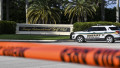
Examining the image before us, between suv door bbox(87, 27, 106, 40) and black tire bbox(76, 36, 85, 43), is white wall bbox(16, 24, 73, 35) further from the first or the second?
suv door bbox(87, 27, 106, 40)

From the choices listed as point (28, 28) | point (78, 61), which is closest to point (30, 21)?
point (28, 28)

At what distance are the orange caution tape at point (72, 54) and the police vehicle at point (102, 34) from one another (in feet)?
67.7

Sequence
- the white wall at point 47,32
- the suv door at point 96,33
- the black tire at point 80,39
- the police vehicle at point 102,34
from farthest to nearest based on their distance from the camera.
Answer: the white wall at point 47,32 → the black tire at point 80,39 → the suv door at point 96,33 → the police vehicle at point 102,34

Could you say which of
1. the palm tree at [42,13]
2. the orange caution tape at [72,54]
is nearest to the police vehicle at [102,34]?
the palm tree at [42,13]

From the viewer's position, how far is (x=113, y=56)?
2.05 metres

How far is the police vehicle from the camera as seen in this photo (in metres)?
22.9

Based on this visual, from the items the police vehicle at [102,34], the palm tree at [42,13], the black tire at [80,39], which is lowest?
the black tire at [80,39]

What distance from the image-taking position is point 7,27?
121 ft

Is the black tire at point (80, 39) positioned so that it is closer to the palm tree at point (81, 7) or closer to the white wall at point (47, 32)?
the white wall at point (47, 32)

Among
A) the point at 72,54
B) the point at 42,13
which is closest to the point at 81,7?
the point at 42,13

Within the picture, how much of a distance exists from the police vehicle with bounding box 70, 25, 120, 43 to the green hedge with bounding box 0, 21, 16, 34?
15.8 metres

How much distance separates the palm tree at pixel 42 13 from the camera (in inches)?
1588

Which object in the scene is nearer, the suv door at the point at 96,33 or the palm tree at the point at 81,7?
the suv door at the point at 96,33

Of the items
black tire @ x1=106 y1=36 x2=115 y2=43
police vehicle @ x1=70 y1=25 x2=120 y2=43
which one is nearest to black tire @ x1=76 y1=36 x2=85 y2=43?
police vehicle @ x1=70 y1=25 x2=120 y2=43
